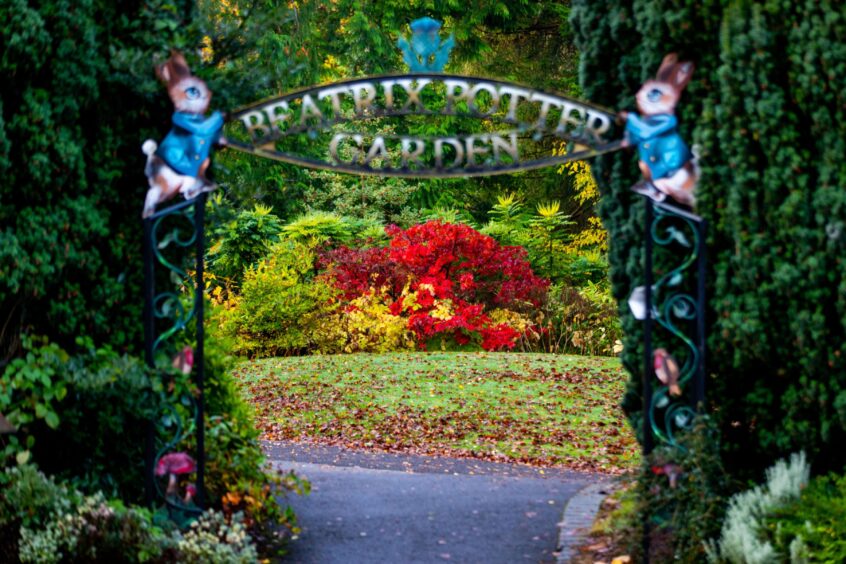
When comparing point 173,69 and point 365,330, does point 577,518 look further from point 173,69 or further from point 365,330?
point 365,330

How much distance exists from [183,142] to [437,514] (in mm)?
2898

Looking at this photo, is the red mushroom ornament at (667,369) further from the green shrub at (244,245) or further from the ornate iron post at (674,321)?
the green shrub at (244,245)

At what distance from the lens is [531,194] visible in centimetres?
2020

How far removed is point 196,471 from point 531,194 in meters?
15.5

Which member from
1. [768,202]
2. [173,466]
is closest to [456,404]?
[173,466]

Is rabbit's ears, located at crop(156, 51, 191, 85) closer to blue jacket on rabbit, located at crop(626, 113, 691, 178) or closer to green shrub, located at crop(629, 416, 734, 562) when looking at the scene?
blue jacket on rabbit, located at crop(626, 113, 691, 178)

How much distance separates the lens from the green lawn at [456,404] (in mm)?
9562

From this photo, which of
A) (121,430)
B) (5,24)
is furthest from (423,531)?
(5,24)

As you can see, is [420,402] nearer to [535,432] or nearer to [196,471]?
[535,432]

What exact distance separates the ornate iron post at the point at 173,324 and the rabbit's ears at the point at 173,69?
0.61 m

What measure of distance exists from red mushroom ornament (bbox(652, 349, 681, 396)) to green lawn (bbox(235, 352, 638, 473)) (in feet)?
12.8

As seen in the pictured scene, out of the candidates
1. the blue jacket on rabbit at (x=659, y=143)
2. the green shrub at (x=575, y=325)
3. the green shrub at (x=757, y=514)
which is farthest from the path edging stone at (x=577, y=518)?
the green shrub at (x=575, y=325)

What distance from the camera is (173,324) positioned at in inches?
216

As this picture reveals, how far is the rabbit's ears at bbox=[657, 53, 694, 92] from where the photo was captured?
486cm
